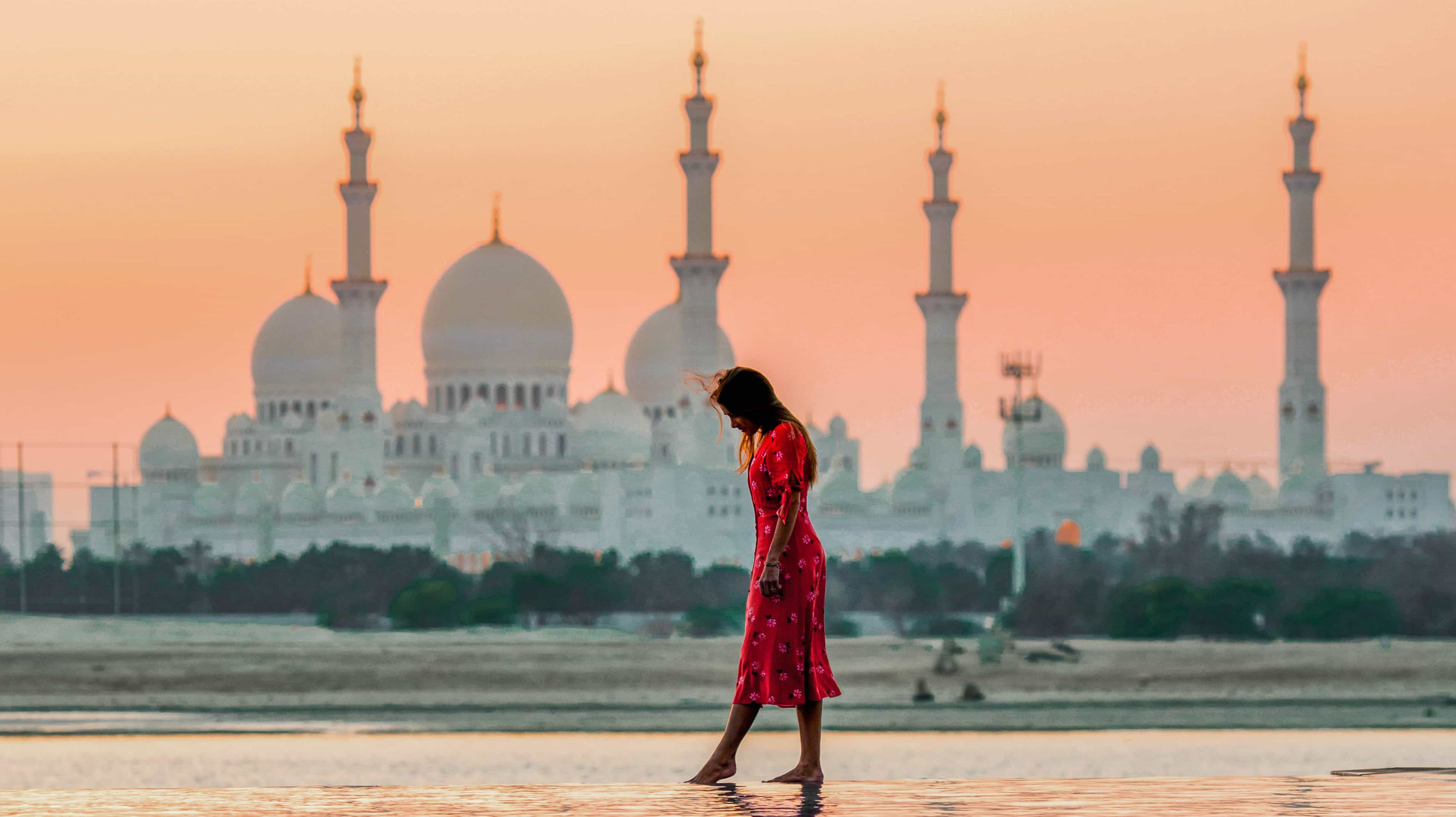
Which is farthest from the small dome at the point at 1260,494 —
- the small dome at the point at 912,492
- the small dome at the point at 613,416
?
the small dome at the point at 613,416

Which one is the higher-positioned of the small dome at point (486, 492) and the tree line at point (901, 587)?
the small dome at point (486, 492)

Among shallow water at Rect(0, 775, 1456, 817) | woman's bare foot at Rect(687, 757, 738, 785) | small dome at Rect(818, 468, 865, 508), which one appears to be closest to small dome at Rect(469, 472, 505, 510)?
small dome at Rect(818, 468, 865, 508)

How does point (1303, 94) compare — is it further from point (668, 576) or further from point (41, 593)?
point (41, 593)

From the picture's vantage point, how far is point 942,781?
10.3m

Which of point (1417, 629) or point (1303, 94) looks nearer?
point (1417, 629)

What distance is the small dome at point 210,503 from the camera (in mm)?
97875

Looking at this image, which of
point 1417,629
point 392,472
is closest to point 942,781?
point 1417,629

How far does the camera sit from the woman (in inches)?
395

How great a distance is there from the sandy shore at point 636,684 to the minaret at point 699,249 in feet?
114

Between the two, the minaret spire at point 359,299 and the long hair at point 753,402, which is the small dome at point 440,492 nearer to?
the minaret spire at point 359,299

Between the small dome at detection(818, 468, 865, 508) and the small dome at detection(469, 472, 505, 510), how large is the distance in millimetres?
11521

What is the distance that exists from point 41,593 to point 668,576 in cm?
1692

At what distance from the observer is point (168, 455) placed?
10888cm

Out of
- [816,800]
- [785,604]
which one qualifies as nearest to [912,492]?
[785,604]
